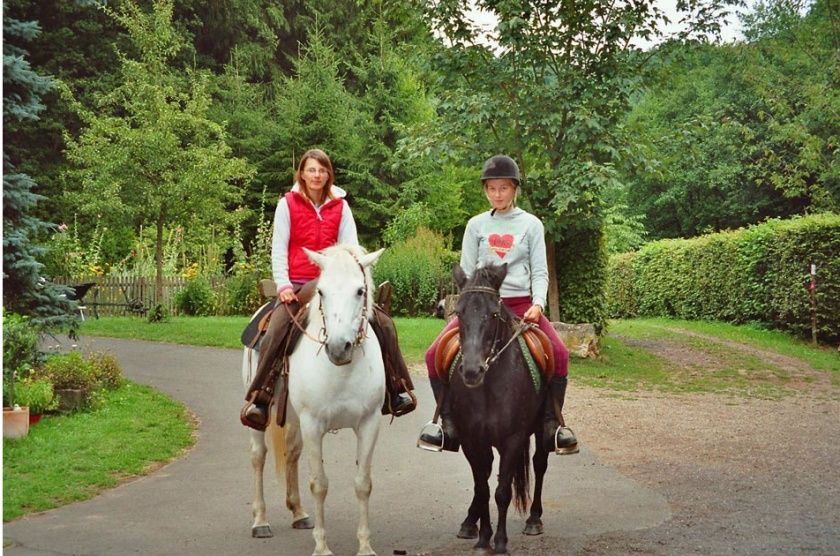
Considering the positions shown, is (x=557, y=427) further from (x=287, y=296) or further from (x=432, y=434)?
(x=287, y=296)

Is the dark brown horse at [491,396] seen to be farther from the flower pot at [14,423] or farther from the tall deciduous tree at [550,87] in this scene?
the tall deciduous tree at [550,87]

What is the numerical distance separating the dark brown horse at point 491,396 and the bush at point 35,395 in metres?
6.61

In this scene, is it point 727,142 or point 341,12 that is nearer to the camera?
point 727,142

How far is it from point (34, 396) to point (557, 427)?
7117 mm

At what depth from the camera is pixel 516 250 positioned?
22.4 feet

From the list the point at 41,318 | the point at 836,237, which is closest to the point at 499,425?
the point at 41,318

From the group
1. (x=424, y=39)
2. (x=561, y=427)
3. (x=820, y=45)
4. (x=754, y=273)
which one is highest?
(x=820, y=45)

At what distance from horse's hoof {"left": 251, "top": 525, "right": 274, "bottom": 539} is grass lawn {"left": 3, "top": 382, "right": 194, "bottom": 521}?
2162mm

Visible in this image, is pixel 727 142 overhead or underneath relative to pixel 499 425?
overhead

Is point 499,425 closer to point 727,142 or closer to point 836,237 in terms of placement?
point 836,237

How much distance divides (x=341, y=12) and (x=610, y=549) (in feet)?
150

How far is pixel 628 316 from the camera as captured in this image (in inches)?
1463

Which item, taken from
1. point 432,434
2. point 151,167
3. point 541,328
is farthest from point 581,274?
point 432,434

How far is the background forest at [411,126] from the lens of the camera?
1797 centimetres
